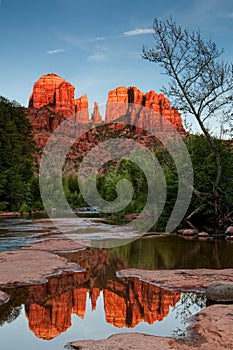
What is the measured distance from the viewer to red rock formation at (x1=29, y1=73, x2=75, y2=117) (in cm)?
16525

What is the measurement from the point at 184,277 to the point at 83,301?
119 inches

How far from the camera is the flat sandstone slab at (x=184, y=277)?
9.37 m

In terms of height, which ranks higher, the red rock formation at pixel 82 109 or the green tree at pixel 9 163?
the red rock formation at pixel 82 109

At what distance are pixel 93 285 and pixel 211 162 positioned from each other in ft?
60.6

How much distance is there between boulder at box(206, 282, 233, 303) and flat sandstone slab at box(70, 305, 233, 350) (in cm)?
136

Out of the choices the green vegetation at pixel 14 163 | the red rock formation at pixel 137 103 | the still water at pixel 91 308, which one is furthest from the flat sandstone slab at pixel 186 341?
the red rock formation at pixel 137 103

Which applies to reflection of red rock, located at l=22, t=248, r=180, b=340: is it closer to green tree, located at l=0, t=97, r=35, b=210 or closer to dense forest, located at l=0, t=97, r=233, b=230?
dense forest, located at l=0, t=97, r=233, b=230

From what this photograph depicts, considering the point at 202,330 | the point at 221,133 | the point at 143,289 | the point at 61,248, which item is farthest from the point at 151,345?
the point at 221,133

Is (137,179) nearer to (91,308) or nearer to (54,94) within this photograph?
(91,308)

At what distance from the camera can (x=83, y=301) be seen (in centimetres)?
820

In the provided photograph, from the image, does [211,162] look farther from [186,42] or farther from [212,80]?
[186,42]

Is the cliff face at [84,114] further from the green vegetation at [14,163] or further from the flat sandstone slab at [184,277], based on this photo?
the flat sandstone slab at [184,277]

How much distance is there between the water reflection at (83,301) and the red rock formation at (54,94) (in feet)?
488

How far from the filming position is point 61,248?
15.4 m
